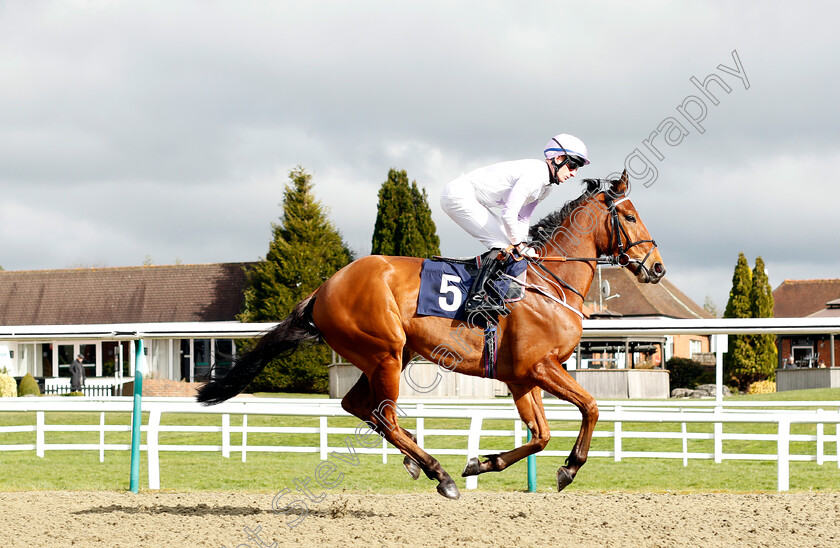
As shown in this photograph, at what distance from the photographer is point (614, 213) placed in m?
5.52

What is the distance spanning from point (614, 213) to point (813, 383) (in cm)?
2243

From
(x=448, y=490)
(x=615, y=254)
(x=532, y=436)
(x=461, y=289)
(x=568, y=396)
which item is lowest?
(x=448, y=490)

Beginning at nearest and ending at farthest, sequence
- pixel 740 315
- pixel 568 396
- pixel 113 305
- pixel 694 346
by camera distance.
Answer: pixel 568 396 < pixel 740 315 < pixel 113 305 < pixel 694 346

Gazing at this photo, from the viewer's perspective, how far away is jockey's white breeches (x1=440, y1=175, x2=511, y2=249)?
5.42 metres

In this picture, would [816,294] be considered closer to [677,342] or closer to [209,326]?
[677,342]

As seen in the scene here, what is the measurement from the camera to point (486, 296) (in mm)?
5238

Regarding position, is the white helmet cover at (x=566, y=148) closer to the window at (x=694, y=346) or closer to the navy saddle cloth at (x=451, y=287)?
the navy saddle cloth at (x=451, y=287)

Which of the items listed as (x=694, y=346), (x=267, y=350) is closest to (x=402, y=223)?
(x=267, y=350)

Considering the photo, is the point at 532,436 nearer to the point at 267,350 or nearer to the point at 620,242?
the point at 620,242

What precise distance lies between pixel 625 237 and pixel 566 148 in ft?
2.20

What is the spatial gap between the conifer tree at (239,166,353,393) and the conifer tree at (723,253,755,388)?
1341 centimetres

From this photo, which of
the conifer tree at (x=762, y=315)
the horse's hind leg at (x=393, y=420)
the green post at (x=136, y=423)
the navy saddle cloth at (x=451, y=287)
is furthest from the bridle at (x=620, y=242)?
the conifer tree at (x=762, y=315)

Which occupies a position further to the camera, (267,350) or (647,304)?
(647,304)

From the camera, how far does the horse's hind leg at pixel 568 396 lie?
510cm
